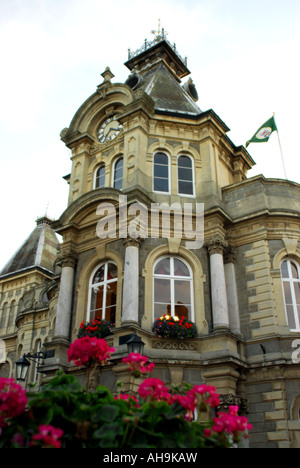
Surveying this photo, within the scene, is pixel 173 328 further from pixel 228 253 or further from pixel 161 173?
pixel 161 173

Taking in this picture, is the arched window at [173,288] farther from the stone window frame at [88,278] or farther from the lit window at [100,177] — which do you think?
the lit window at [100,177]

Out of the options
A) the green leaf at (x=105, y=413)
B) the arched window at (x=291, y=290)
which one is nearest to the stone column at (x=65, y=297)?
the arched window at (x=291, y=290)

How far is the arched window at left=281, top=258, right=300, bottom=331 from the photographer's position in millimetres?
15208

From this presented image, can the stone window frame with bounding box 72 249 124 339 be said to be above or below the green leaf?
above

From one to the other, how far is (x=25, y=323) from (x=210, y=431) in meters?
25.0

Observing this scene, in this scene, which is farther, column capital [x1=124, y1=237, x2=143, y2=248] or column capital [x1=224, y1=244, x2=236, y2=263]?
column capital [x1=224, y1=244, x2=236, y2=263]

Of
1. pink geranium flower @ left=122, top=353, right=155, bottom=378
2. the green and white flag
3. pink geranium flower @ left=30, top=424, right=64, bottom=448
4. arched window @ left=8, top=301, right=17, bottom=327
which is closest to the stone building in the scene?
the green and white flag

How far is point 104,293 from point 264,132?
10.00 m

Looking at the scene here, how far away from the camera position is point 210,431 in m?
4.90

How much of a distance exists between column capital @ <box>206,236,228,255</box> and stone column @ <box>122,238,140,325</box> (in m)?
2.70

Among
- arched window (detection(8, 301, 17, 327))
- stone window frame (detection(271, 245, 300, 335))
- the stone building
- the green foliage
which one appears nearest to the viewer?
the green foliage

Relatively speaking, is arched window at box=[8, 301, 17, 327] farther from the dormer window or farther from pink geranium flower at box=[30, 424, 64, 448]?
pink geranium flower at box=[30, 424, 64, 448]

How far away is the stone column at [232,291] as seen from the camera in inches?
609
